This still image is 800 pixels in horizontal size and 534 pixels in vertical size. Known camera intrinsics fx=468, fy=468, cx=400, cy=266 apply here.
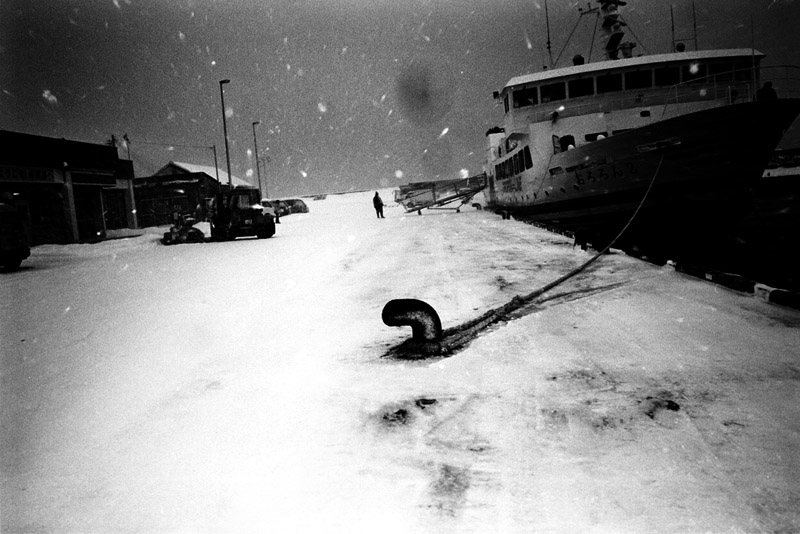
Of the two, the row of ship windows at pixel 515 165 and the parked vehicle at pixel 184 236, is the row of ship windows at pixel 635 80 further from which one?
the parked vehicle at pixel 184 236

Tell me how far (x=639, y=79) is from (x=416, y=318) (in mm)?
15907

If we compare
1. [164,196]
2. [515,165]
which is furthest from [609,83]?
[164,196]

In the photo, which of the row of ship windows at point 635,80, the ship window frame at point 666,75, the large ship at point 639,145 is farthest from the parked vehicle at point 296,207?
the ship window frame at point 666,75

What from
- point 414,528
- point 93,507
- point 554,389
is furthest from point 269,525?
point 554,389

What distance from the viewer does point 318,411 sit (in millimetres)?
3199

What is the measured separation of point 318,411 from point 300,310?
322cm

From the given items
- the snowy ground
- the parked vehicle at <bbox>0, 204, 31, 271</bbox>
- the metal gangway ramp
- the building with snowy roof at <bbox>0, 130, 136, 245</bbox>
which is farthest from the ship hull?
the metal gangway ramp

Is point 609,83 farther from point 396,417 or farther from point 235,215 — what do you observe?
point 396,417

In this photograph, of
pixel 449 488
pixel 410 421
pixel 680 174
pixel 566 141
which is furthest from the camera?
pixel 566 141

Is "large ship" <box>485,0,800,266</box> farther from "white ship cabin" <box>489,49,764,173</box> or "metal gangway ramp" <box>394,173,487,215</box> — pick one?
"metal gangway ramp" <box>394,173,487,215</box>

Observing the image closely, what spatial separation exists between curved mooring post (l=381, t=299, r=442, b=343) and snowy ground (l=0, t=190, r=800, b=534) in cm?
33

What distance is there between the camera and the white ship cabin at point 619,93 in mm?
15484

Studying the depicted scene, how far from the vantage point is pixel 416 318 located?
174 inches

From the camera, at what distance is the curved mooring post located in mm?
4355
